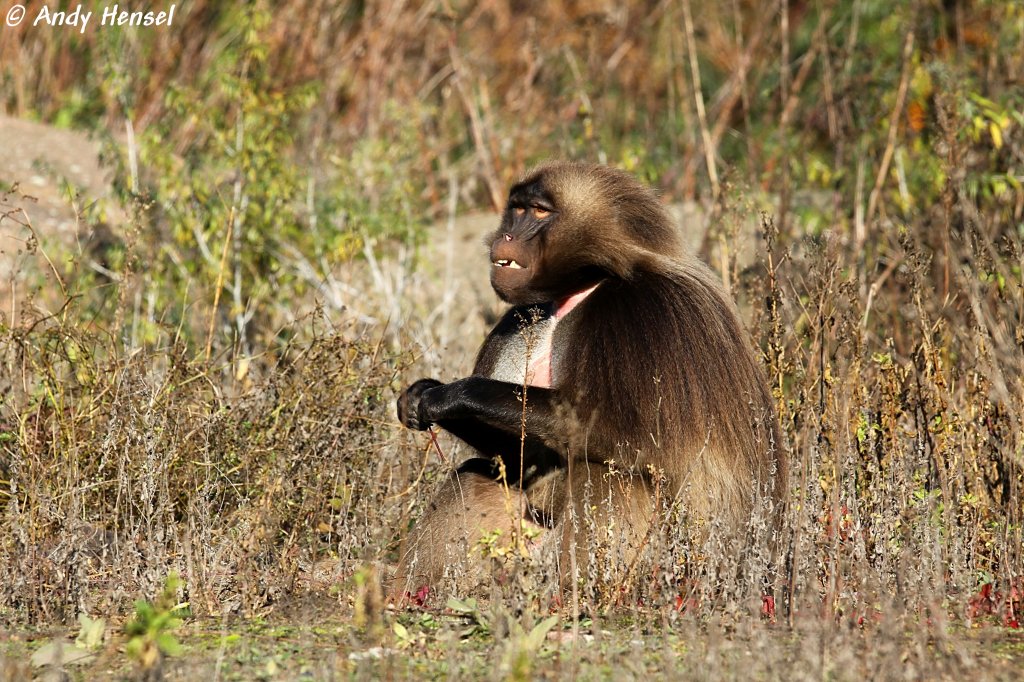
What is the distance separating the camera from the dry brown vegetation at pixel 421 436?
3.69 metres

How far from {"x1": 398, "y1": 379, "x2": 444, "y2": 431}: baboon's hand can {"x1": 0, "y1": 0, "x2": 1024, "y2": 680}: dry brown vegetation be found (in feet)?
1.17

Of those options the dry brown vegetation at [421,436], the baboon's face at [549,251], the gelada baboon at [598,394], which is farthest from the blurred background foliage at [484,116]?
the baboon's face at [549,251]

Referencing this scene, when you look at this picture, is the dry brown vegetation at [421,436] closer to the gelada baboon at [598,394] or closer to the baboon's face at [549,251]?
the gelada baboon at [598,394]

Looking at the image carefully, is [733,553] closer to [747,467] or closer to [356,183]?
[747,467]

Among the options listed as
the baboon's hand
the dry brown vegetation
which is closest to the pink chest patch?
the baboon's hand

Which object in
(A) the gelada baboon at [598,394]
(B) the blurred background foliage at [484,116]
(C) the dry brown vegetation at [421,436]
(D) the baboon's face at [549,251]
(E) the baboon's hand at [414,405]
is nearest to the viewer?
(C) the dry brown vegetation at [421,436]

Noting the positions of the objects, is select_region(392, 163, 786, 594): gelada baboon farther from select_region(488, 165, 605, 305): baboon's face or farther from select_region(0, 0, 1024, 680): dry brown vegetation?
select_region(0, 0, 1024, 680): dry brown vegetation

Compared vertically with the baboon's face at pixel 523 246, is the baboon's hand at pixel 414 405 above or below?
below

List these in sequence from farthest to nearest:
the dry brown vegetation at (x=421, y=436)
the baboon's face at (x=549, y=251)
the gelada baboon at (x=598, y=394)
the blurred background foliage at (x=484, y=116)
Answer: the blurred background foliage at (x=484, y=116) → the baboon's face at (x=549, y=251) → the gelada baboon at (x=598, y=394) → the dry brown vegetation at (x=421, y=436)

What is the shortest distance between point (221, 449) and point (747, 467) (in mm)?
2091

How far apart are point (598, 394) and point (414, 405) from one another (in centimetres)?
76

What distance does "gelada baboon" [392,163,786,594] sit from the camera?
4.34 metres

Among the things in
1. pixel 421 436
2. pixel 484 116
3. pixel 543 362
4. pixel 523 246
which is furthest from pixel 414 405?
pixel 484 116

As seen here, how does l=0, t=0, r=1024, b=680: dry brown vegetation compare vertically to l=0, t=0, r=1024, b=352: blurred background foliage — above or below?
below
